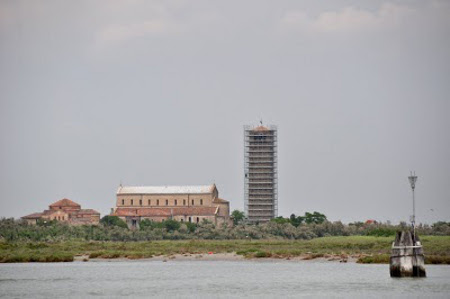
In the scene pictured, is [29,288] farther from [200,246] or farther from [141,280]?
[200,246]

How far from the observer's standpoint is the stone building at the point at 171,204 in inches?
7264

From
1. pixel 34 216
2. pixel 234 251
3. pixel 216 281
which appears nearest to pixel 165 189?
pixel 34 216

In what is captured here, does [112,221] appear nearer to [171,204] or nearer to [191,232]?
[171,204]

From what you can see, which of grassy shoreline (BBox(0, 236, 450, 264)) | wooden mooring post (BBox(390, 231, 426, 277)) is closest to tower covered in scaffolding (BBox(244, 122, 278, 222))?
grassy shoreline (BBox(0, 236, 450, 264))

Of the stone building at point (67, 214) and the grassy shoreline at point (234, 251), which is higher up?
the stone building at point (67, 214)

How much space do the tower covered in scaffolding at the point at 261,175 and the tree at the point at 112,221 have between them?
877 inches

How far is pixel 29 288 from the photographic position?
59438 mm

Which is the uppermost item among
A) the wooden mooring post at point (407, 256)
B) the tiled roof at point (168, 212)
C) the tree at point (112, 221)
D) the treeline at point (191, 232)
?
the tiled roof at point (168, 212)

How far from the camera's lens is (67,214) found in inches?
7397

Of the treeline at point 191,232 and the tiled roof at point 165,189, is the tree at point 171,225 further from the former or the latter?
the tiled roof at point 165,189

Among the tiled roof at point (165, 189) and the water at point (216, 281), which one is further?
the tiled roof at point (165, 189)

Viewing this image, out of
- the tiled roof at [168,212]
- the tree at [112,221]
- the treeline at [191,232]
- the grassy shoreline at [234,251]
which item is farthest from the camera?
the tiled roof at [168,212]

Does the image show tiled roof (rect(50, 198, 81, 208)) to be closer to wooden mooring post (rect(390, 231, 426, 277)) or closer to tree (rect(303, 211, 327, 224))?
tree (rect(303, 211, 327, 224))

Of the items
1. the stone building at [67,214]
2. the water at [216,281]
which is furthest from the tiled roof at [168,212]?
the water at [216,281]
